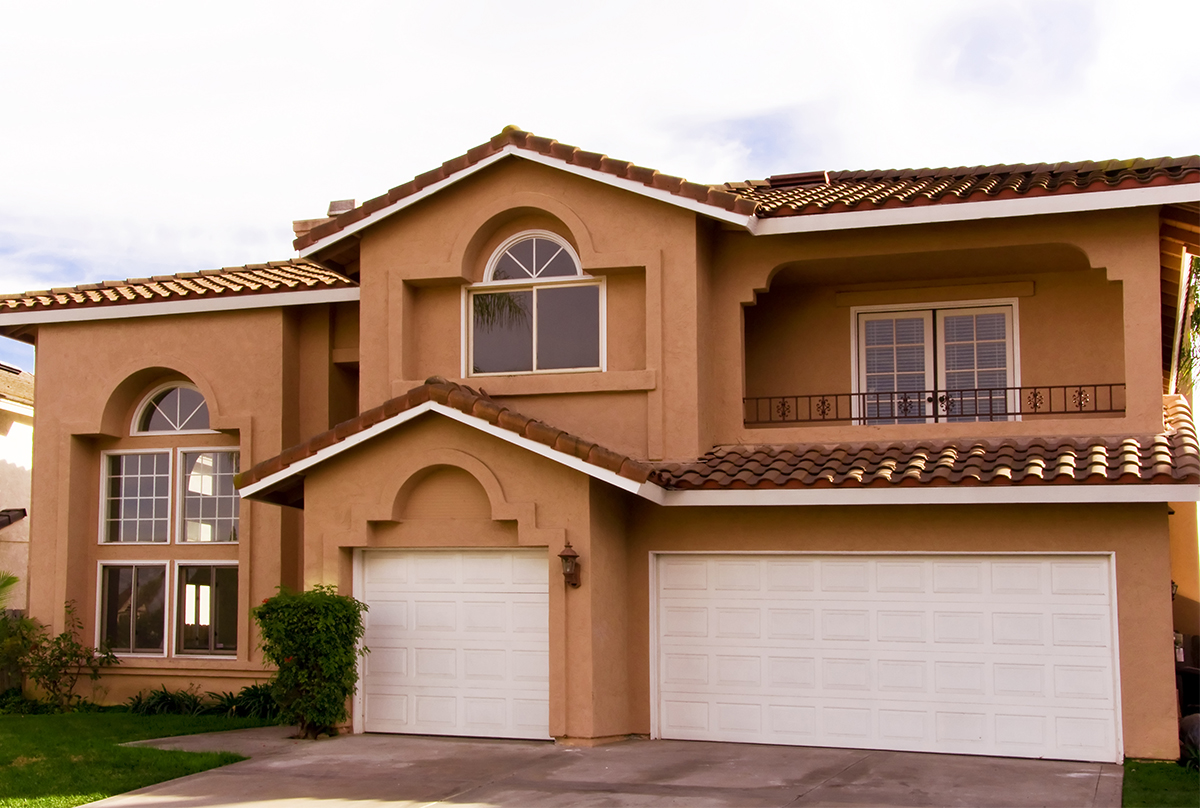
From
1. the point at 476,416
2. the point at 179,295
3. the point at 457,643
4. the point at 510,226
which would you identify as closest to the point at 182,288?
the point at 179,295

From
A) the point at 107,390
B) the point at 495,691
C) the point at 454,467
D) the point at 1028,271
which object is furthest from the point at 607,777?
the point at 107,390

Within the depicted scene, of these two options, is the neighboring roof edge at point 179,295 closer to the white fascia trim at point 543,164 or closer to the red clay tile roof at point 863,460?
the white fascia trim at point 543,164

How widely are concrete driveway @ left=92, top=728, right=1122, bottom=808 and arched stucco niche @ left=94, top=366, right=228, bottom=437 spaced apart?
16.7 ft

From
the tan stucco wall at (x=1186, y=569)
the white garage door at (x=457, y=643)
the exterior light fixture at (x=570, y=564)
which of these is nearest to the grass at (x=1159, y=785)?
the tan stucco wall at (x=1186, y=569)

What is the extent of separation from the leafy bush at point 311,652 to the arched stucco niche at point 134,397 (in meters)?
4.38

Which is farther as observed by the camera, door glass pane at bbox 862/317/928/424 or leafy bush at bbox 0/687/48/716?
leafy bush at bbox 0/687/48/716

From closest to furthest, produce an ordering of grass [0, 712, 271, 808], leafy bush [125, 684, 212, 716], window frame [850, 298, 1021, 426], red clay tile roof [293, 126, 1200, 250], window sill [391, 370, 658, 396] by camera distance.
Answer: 1. grass [0, 712, 271, 808]
2. red clay tile roof [293, 126, 1200, 250]
3. window sill [391, 370, 658, 396]
4. window frame [850, 298, 1021, 426]
5. leafy bush [125, 684, 212, 716]

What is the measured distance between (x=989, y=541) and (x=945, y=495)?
898mm

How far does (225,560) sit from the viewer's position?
55.1 ft

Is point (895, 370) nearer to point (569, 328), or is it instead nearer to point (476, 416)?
point (569, 328)

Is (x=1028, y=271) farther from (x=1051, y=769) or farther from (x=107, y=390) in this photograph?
(x=107, y=390)

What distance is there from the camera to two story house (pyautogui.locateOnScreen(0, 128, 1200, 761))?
12.6 m

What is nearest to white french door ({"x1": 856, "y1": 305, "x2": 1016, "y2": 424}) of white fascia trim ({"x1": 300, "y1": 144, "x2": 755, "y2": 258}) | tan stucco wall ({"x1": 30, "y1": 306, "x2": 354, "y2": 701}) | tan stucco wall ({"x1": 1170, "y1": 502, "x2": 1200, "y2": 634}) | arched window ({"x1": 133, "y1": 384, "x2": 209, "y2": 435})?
white fascia trim ({"x1": 300, "y1": 144, "x2": 755, "y2": 258})

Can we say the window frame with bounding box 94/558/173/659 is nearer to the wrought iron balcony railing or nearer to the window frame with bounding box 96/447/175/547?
the window frame with bounding box 96/447/175/547
